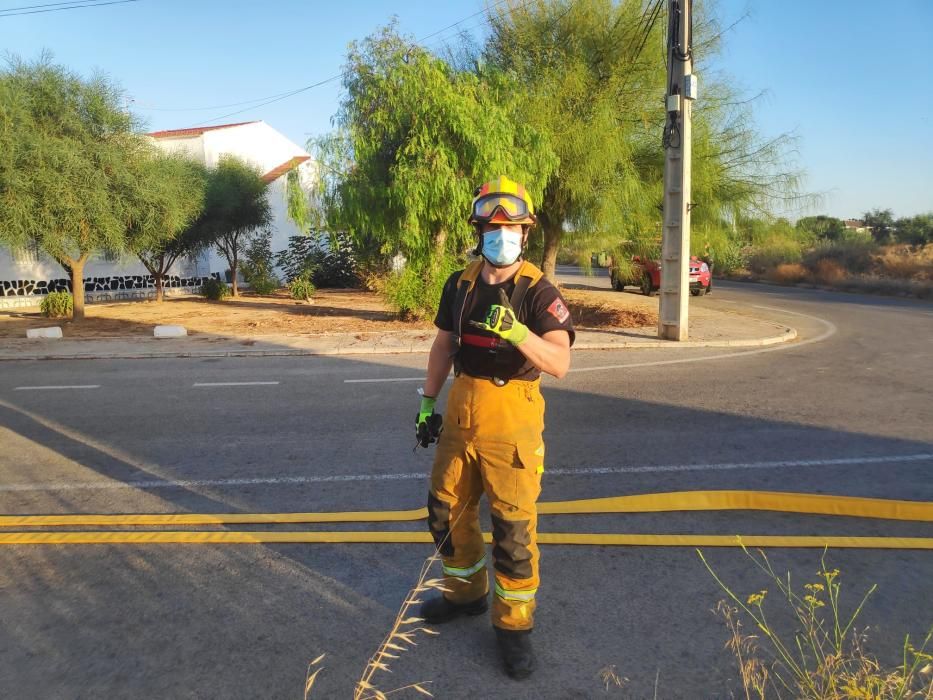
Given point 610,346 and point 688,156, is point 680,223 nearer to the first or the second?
point 688,156

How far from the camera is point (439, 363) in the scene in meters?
3.21

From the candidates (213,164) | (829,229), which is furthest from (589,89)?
(829,229)

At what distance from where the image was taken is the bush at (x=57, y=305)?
58.8 feet

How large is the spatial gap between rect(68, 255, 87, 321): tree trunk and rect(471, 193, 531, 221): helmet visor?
15808 mm

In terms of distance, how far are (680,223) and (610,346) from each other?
2417 millimetres

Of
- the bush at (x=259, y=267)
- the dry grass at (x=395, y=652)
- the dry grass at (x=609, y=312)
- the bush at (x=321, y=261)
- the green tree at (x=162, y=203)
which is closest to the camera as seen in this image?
the dry grass at (x=395, y=652)

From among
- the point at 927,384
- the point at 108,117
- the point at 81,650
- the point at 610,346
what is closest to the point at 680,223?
the point at 610,346

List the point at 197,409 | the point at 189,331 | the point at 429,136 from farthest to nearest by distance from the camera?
the point at 189,331 < the point at 429,136 < the point at 197,409

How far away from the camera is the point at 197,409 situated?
7.61 m

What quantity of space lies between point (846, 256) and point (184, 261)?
99.8ft

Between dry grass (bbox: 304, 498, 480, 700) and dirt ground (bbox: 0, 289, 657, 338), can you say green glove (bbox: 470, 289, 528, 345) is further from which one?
dirt ground (bbox: 0, 289, 657, 338)

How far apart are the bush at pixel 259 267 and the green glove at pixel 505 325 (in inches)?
1008

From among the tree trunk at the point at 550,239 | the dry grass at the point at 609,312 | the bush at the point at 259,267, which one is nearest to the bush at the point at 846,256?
the dry grass at the point at 609,312

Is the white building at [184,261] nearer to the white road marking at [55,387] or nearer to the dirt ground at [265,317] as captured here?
the dirt ground at [265,317]
